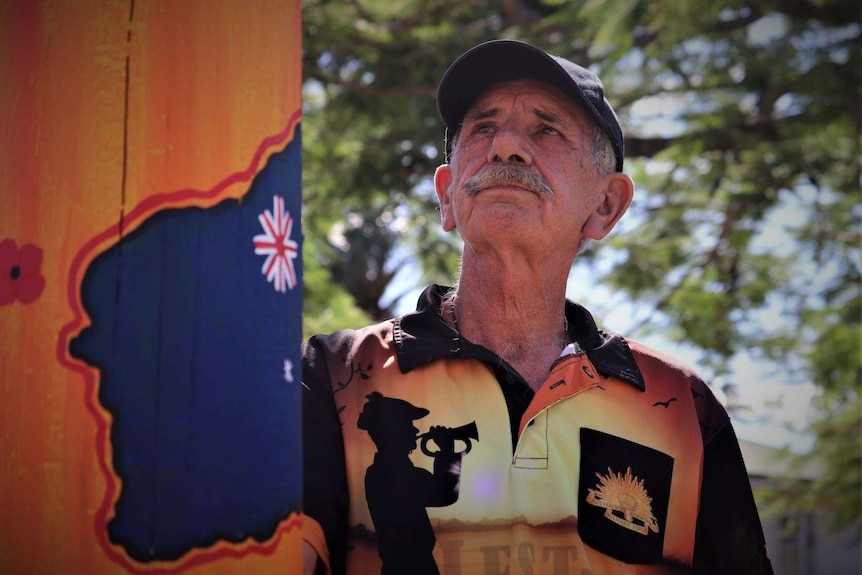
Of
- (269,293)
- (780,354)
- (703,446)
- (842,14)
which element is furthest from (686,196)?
(269,293)

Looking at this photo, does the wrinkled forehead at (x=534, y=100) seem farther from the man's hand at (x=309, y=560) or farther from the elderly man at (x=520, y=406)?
the man's hand at (x=309, y=560)

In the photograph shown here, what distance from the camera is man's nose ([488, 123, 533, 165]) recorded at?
2.57m

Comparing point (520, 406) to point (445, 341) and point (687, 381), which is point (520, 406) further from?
point (687, 381)

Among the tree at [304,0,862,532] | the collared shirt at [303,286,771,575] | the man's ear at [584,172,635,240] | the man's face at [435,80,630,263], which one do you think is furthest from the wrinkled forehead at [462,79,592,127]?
the tree at [304,0,862,532]

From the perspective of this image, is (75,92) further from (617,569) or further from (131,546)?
(617,569)

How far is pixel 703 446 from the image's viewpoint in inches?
97.3

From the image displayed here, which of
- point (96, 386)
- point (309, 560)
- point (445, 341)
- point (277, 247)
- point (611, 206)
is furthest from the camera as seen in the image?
point (611, 206)

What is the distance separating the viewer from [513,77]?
2.66 m

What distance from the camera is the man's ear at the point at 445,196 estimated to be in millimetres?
2850

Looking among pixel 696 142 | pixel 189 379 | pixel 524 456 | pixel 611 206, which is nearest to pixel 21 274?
pixel 189 379

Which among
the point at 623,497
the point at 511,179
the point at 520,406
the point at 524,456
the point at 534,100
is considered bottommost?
the point at 623,497

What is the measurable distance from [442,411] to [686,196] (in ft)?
24.8

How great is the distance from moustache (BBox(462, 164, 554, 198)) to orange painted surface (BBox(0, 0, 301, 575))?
127cm

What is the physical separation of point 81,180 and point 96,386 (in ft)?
0.92
